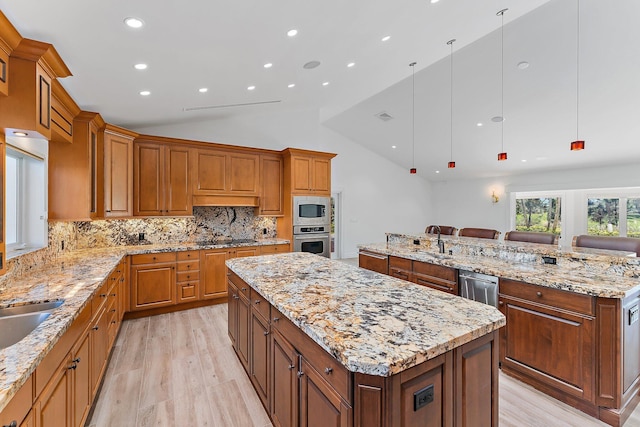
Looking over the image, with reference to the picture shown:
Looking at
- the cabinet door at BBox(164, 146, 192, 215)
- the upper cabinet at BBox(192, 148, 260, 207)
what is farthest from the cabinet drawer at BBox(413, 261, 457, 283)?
the cabinet door at BBox(164, 146, 192, 215)

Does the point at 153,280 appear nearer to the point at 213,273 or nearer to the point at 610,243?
the point at 213,273

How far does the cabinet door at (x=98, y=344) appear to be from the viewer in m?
1.98

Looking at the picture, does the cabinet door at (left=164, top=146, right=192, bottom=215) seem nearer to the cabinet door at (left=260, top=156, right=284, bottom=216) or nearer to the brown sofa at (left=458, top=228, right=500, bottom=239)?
the cabinet door at (left=260, top=156, right=284, bottom=216)

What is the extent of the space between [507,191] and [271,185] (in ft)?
22.0

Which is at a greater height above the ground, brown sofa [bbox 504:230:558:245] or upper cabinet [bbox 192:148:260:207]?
upper cabinet [bbox 192:148:260:207]

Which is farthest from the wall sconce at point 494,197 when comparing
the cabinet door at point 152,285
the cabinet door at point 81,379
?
the cabinet door at point 81,379

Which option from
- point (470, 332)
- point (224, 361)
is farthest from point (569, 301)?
point (224, 361)

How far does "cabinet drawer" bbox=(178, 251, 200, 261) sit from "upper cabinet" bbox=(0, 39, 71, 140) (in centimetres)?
244

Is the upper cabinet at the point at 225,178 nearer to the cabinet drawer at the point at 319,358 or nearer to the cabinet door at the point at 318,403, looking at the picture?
the cabinet drawer at the point at 319,358

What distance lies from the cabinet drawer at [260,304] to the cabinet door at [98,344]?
1.06 metres

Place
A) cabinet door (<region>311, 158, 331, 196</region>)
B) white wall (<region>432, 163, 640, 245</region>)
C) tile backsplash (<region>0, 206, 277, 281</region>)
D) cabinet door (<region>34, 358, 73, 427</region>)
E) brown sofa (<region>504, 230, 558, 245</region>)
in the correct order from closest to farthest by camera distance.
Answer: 1. cabinet door (<region>34, 358, 73, 427</region>)
2. tile backsplash (<region>0, 206, 277, 281</region>)
3. brown sofa (<region>504, 230, 558, 245</region>)
4. cabinet door (<region>311, 158, 331, 196</region>)
5. white wall (<region>432, 163, 640, 245</region>)

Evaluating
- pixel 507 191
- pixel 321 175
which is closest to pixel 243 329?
pixel 321 175

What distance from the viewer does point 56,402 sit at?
A: 133 cm

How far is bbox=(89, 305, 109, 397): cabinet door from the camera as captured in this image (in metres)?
1.98
